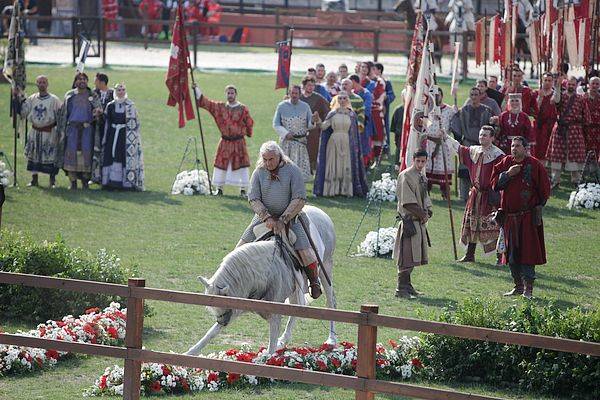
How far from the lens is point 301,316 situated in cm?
765

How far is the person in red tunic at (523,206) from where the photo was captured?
40.3 ft

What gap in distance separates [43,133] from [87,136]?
0.74 meters

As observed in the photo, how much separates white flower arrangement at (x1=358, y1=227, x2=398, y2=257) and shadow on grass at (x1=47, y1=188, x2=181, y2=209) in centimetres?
409

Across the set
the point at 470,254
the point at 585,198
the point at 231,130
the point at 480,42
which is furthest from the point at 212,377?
the point at 480,42

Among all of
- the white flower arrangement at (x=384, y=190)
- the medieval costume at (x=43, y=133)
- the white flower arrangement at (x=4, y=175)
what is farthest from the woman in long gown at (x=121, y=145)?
the white flower arrangement at (x=384, y=190)

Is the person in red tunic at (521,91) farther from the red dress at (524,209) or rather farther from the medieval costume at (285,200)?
the medieval costume at (285,200)

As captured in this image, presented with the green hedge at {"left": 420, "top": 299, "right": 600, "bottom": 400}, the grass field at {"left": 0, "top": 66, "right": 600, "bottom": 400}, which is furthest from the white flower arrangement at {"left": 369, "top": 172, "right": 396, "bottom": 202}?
the green hedge at {"left": 420, "top": 299, "right": 600, "bottom": 400}

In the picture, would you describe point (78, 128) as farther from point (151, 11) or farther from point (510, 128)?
point (151, 11)

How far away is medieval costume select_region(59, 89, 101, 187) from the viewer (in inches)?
726

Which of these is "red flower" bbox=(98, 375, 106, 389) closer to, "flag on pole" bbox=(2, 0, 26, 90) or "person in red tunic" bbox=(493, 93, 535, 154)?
"person in red tunic" bbox=(493, 93, 535, 154)

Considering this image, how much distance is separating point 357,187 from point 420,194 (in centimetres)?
615

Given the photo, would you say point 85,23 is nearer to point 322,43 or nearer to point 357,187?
point 322,43

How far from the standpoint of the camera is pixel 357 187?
61.2ft

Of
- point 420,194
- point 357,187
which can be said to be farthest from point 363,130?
point 420,194
